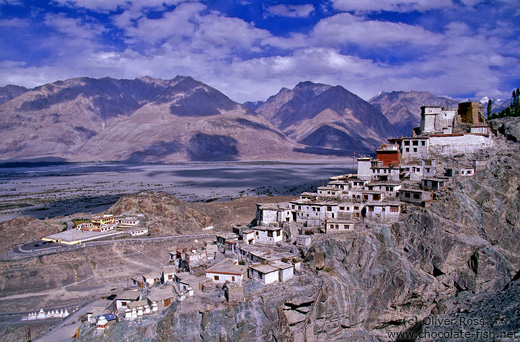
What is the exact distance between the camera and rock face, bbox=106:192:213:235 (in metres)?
62.2

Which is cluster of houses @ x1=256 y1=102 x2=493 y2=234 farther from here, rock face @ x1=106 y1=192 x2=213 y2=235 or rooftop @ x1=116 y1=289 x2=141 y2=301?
rock face @ x1=106 y1=192 x2=213 y2=235

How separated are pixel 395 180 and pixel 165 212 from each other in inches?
1593

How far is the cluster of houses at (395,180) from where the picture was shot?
128 feet

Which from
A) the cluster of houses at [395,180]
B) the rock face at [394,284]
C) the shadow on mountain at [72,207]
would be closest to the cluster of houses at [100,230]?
the shadow on mountain at [72,207]

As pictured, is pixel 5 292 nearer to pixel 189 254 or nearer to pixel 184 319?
pixel 189 254

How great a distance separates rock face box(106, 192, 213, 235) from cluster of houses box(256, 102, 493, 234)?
21823mm

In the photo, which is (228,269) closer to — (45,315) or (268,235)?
(268,235)

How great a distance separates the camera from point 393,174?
46656mm

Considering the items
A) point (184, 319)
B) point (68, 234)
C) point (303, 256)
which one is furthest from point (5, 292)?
point (303, 256)

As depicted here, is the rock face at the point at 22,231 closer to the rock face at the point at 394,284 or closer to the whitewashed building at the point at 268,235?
the whitewashed building at the point at 268,235

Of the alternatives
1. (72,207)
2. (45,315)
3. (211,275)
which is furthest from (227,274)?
(72,207)

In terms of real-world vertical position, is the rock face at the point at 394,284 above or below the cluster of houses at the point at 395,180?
below

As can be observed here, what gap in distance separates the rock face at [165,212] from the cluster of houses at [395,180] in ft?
71.6

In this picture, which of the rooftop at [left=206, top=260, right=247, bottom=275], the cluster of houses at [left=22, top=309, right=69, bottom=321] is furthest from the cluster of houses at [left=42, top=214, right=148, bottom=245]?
the rooftop at [left=206, top=260, right=247, bottom=275]
